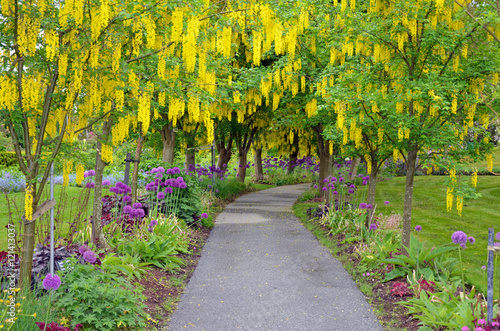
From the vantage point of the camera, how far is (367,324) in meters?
4.59

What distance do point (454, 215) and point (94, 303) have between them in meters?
10.3

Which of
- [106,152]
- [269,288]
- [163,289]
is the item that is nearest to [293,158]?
[269,288]

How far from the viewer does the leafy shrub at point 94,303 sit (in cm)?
382

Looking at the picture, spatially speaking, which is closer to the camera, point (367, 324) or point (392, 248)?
point (367, 324)

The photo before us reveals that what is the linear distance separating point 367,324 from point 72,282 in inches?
124

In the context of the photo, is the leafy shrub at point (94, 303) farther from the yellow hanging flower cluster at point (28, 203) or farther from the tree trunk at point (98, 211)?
the tree trunk at point (98, 211)

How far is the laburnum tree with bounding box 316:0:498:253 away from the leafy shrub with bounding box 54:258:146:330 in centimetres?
389

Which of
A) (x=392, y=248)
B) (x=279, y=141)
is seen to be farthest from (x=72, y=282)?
(x=279, y=141)

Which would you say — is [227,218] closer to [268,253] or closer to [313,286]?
[268,253]

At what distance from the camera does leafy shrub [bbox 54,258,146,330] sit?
3818mm

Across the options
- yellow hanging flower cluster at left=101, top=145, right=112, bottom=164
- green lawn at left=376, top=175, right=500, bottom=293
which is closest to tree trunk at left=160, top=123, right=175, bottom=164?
green lawn at left=376, top=175, right=500, bottom=293

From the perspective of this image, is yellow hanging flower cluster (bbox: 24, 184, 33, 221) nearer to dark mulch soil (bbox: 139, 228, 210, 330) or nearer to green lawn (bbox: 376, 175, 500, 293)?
dark mulch soil (bbox: 139, 228, 210, 330)

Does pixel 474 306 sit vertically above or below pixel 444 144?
below

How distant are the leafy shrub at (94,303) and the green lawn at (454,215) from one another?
4156mm
